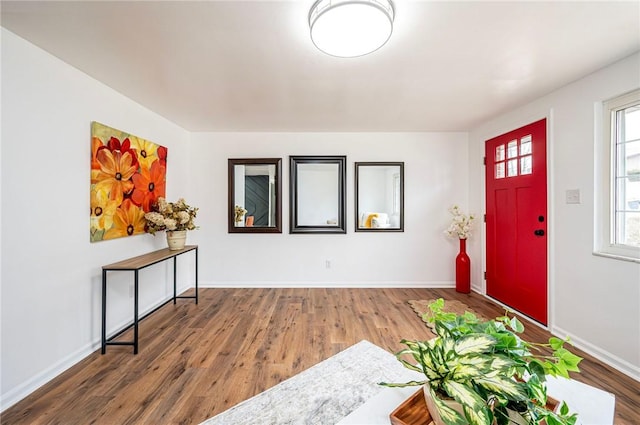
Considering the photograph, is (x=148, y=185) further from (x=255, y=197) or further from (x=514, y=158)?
(x=514, y=158)

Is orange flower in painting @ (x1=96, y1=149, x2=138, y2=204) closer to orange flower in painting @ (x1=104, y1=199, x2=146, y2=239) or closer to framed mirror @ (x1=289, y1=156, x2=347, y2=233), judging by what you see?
orange flower in painting @ (x1=104, y1=199, x2=146, y2=239)

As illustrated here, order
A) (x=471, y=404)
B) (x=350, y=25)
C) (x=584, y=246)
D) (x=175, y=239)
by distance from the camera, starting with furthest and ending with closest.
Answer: (x=175, y=239), (x=584, y=246), (x=350, y=25), (x=471, y=404)

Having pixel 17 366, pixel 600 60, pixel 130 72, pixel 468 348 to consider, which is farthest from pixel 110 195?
pixel 600 60

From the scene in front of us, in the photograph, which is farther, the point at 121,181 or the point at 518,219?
the point at 518,219

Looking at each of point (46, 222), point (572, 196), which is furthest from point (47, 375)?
point (572, 196)

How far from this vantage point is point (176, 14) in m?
1.39

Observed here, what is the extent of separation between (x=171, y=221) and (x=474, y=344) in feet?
9.54

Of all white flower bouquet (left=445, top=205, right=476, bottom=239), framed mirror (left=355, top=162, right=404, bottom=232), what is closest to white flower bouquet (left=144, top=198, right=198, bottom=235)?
framed mirror (left=355, top=162, right=404, bottom=232)

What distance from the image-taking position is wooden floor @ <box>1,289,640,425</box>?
153 centimetres

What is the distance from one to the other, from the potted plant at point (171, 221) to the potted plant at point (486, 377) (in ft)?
9.01

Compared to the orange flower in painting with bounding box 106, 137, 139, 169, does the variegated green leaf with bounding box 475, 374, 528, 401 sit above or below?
below

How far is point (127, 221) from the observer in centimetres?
246

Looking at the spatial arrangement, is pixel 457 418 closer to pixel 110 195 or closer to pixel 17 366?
pixel 17 366

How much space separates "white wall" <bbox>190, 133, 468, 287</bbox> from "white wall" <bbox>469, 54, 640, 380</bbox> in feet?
4.29
